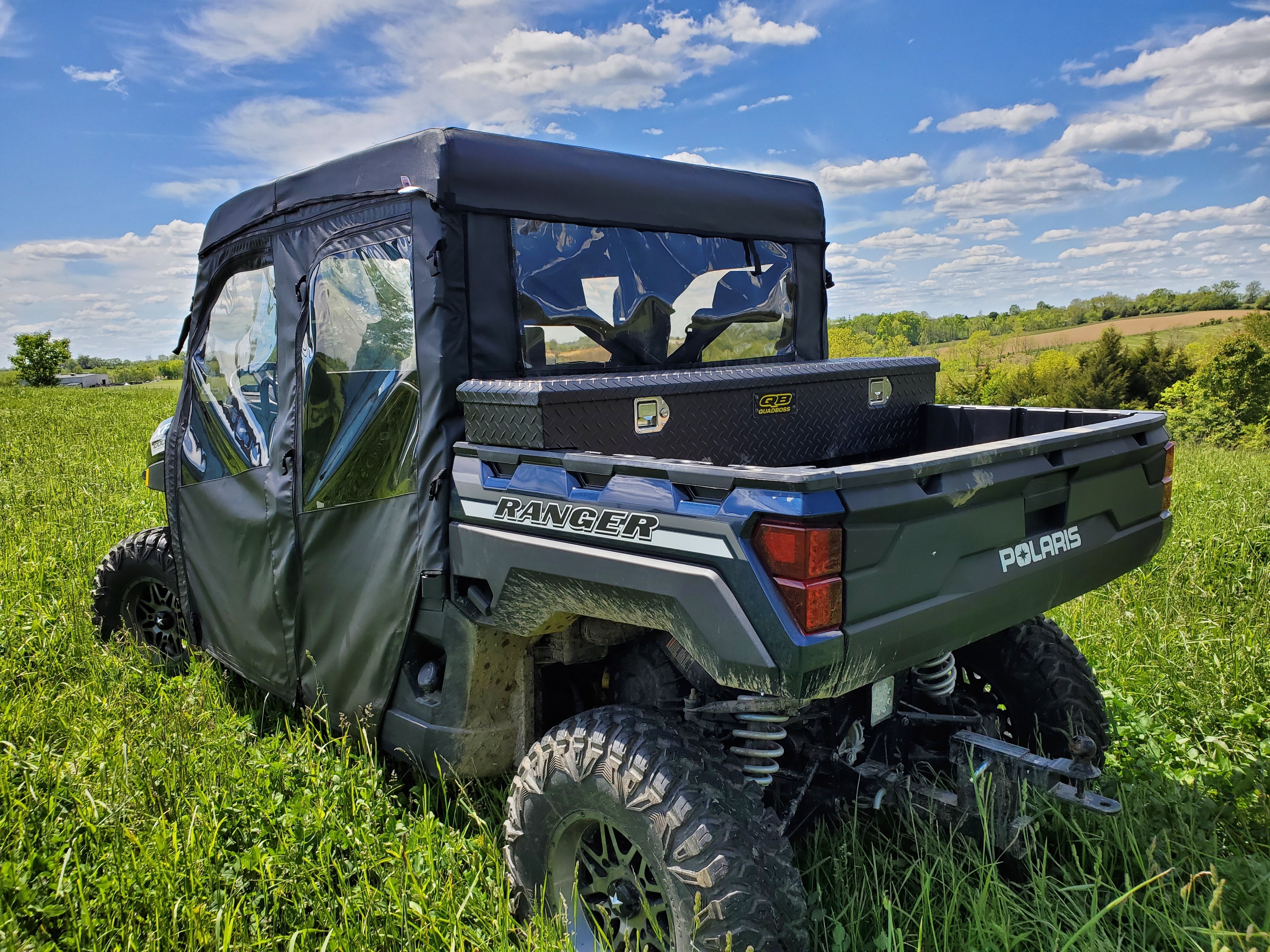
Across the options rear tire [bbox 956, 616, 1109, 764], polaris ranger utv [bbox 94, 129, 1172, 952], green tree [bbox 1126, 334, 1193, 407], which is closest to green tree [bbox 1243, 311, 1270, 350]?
green tree [bbox 1126, 334, 1193, 407]

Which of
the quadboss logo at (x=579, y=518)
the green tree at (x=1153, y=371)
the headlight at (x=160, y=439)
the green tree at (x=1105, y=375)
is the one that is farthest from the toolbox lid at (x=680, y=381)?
the green tree at (x=1153, y=371)

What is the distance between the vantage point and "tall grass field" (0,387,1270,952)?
2.37 m

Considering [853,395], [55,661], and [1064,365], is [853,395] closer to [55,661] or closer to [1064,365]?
[55,661]

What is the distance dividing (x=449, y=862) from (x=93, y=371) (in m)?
115

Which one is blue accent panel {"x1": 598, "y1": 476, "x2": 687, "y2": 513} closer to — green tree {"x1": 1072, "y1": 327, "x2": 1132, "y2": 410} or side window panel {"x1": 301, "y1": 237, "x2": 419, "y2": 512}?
side window panel {"x1": 301, "y1": 237, "x2": 419, "y2": 512}

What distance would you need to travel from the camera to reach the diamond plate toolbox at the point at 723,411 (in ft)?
8.38

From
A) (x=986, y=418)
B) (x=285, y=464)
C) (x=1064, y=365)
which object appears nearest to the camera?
(x=285, y=464)

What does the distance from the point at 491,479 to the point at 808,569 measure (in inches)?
42.9

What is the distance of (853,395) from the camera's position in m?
3.45

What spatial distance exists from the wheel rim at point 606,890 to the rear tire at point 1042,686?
1.53m

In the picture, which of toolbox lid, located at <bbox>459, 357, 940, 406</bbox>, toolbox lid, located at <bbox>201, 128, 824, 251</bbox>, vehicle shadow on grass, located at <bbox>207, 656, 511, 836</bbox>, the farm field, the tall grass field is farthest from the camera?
the farm field

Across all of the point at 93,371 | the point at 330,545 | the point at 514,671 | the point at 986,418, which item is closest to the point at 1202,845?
the point at 986,418

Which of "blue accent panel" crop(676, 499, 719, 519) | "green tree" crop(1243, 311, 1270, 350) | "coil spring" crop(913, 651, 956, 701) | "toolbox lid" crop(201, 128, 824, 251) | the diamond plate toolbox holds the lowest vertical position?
"coil spring" crop(913, 651, 956, 701)

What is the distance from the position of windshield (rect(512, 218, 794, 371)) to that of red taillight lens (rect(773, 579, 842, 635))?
145 cm
